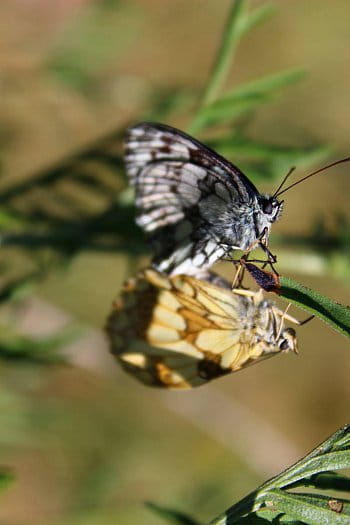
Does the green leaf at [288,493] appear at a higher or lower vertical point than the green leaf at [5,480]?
lower

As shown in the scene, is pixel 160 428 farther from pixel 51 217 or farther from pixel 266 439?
pixel 51 217

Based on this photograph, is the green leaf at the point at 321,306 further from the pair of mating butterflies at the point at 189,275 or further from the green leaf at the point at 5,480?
the green leaf at the point at 5,480

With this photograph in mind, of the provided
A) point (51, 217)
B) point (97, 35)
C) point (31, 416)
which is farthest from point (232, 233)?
point (97, 35)

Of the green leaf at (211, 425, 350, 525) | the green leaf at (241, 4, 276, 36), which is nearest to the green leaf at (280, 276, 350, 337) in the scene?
the green leaf at (211, 425, 350, 525)

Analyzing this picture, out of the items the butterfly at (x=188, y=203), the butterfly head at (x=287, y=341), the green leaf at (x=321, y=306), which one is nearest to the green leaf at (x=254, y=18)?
the butterfly at (x=188, y=203)

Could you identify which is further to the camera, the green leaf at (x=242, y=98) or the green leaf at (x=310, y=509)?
the green leaf at (x=242, y=98)

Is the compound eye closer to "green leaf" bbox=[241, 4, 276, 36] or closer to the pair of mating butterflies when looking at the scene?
the pair of mating butterflies

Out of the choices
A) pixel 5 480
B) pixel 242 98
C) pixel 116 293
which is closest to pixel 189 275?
pixel 242 98
